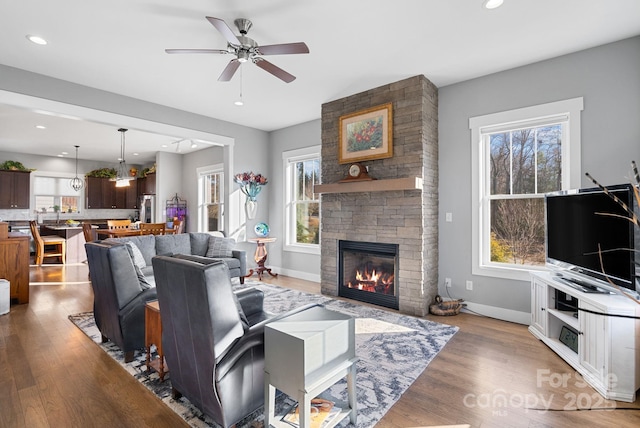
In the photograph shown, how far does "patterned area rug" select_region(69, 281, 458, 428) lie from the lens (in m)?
2.02

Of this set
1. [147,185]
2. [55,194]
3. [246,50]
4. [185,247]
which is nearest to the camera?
[246,50]

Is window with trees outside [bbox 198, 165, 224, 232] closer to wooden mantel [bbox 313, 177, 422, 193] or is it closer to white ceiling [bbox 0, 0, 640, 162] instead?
white ceiling [bbox 0, 0, 640, 162]

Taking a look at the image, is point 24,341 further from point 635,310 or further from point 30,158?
point 30,158

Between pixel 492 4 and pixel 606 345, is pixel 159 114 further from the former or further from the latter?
pixel 606 345

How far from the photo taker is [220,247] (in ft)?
17.4

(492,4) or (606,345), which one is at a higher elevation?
(492,4)

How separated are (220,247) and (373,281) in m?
2.57

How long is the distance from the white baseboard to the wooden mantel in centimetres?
160

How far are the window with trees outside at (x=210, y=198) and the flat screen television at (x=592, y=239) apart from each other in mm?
6459

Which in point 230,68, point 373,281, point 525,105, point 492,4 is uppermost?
point 492,4

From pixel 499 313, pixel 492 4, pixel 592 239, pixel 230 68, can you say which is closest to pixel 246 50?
pixel 230 68

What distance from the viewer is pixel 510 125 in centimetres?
366

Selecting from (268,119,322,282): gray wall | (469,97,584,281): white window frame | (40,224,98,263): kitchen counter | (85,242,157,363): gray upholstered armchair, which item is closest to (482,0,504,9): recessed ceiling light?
(469,97,584,281): white window frame

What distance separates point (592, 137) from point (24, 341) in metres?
5.83
